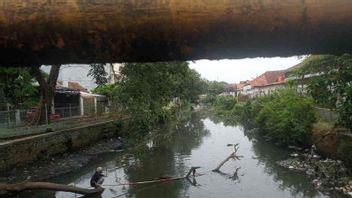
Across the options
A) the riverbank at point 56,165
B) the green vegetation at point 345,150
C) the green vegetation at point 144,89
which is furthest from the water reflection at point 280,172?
the riverbank at point 56,165

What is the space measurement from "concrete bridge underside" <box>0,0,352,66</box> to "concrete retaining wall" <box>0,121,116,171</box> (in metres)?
17.0

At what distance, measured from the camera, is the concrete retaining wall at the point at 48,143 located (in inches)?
723

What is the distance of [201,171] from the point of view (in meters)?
20.5

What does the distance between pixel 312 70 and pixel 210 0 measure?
860 inches

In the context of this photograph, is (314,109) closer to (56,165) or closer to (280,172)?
(280,172)

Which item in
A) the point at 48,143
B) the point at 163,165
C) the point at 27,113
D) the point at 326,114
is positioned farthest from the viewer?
the point at 27,113

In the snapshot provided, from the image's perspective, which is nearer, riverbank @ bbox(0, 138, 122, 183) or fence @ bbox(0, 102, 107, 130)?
riverbank @ bbox(0, 138, 122, 183)

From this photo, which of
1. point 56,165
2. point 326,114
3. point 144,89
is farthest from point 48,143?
point 326,114

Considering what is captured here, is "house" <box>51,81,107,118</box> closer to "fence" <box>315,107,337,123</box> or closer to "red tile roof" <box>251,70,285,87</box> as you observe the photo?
"fence" <box>315,107,337,123</box>

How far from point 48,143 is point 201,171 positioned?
8547mm

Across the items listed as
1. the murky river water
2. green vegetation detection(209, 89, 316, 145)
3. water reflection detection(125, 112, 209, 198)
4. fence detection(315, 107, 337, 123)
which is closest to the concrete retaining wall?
the murky river water

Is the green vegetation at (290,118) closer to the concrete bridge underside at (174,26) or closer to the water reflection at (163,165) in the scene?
the water reflection at (163,165)

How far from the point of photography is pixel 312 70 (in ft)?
74.1

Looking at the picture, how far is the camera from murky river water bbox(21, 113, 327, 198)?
16734 mm
